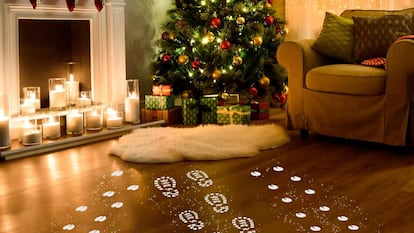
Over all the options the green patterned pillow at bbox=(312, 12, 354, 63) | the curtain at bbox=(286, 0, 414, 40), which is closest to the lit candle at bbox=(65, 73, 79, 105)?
the green patterned pillow at bbox=(312, 12, 354, 63)

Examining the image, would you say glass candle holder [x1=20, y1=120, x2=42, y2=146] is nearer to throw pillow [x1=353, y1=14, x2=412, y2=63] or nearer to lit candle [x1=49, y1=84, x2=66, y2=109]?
lit candle [x1=49, y1=84, x2=66, y2=109]

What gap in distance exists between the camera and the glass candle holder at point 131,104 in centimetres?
442

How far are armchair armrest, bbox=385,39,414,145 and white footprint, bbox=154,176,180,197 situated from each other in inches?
55.6

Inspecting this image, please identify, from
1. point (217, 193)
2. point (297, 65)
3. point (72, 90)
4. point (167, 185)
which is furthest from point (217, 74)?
point (217, 193)

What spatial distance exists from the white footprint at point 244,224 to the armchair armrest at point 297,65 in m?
1.75

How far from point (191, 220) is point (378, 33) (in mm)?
2196

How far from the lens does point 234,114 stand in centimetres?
451

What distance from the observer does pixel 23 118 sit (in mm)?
3816

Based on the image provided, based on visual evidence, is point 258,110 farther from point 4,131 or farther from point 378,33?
point 4,131

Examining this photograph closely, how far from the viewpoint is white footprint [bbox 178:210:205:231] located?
2322 millimetres

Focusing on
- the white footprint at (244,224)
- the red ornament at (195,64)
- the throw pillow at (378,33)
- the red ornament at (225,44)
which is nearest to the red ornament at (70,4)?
the red ornament at (195,64)

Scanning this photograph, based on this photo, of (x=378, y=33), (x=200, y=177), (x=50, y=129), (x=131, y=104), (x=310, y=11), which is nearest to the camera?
(x=200, y=177)

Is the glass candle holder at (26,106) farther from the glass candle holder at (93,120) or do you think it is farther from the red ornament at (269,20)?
the red ornament at (269,20)

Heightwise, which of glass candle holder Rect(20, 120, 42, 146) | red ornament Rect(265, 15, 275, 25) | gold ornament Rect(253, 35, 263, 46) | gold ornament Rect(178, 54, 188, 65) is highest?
red ornament Rect(265, 15, 275, 25)
